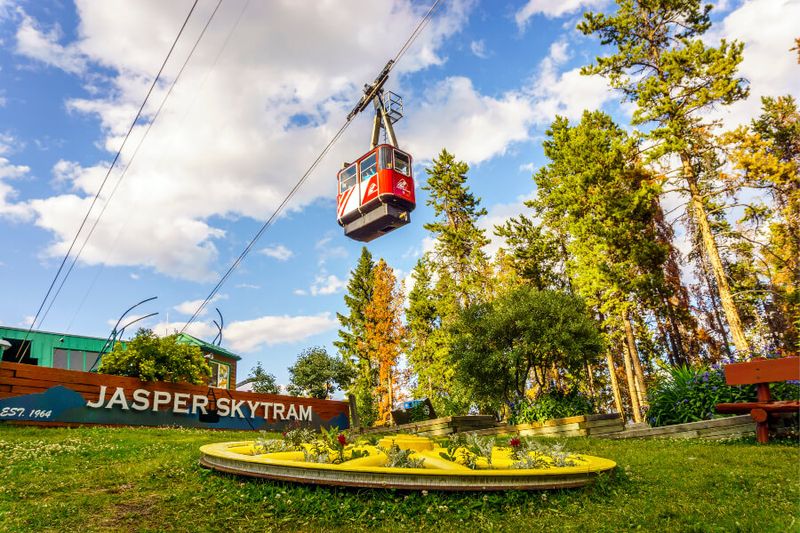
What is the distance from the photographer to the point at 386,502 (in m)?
5.72

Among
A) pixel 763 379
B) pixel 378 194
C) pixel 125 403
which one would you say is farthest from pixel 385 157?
pixel 763 379

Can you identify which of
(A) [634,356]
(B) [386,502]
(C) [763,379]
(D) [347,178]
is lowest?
(B) [386,502]

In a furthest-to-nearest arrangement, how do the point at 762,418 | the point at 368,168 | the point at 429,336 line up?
1. the point at 429,336
2. the point at 368,168
3. the point at 762,418

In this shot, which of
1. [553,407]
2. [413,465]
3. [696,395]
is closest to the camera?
[413,465]

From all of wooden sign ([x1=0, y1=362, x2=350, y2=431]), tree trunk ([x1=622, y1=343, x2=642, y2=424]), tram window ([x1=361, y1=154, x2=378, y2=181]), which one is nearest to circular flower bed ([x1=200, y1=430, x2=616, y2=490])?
wooden sign ([x1=0, y1=362, x2=350, y2=431])

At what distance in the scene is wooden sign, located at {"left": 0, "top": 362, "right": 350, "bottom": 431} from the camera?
44.2 feet

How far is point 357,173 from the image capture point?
65.7 feet

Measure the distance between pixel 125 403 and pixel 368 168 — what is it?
40.0ft

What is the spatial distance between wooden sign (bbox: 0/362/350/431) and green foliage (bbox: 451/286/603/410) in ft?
25.6

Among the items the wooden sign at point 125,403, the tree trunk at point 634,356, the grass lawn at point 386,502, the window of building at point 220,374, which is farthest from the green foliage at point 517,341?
the window of building at point 220,374

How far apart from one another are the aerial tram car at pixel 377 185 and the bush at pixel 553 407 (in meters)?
8.52

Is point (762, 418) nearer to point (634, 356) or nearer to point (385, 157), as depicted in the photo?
point (385, 157)

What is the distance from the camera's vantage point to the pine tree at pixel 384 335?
38.8 metres

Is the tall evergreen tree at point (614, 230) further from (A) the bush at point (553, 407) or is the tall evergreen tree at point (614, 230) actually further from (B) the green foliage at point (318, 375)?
(B) the green foliage at point (318, 375)
